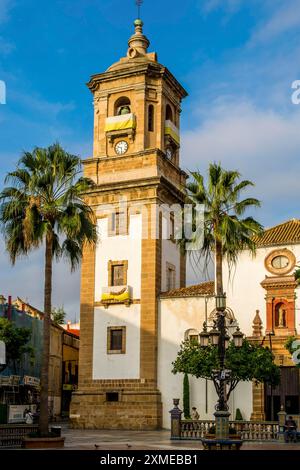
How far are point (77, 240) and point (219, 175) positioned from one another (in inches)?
428

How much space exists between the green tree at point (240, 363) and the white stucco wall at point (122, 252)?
758 centimetres

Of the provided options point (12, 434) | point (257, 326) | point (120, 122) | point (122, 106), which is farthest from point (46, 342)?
point (122, 106)

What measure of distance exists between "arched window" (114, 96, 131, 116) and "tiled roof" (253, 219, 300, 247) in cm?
1232

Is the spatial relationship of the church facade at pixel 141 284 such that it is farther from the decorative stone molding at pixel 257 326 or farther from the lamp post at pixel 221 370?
→ the lamp post at pixel 221 370

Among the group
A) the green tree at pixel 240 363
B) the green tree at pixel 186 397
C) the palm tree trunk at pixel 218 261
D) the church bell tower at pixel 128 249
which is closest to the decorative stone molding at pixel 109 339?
the church bell tower at pixel 128 249

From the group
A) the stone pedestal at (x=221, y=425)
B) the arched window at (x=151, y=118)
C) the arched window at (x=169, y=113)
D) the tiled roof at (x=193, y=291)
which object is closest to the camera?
Answer: the stone pedestal at (x=221, y=425)

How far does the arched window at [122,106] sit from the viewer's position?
48875mm

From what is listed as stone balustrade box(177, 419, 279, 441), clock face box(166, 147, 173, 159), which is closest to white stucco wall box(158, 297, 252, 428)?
stone balustrade box(177, 419, 279, 441)

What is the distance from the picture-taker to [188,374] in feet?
141

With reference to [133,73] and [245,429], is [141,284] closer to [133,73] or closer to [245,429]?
[133,73]

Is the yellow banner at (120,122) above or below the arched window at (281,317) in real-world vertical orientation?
above
